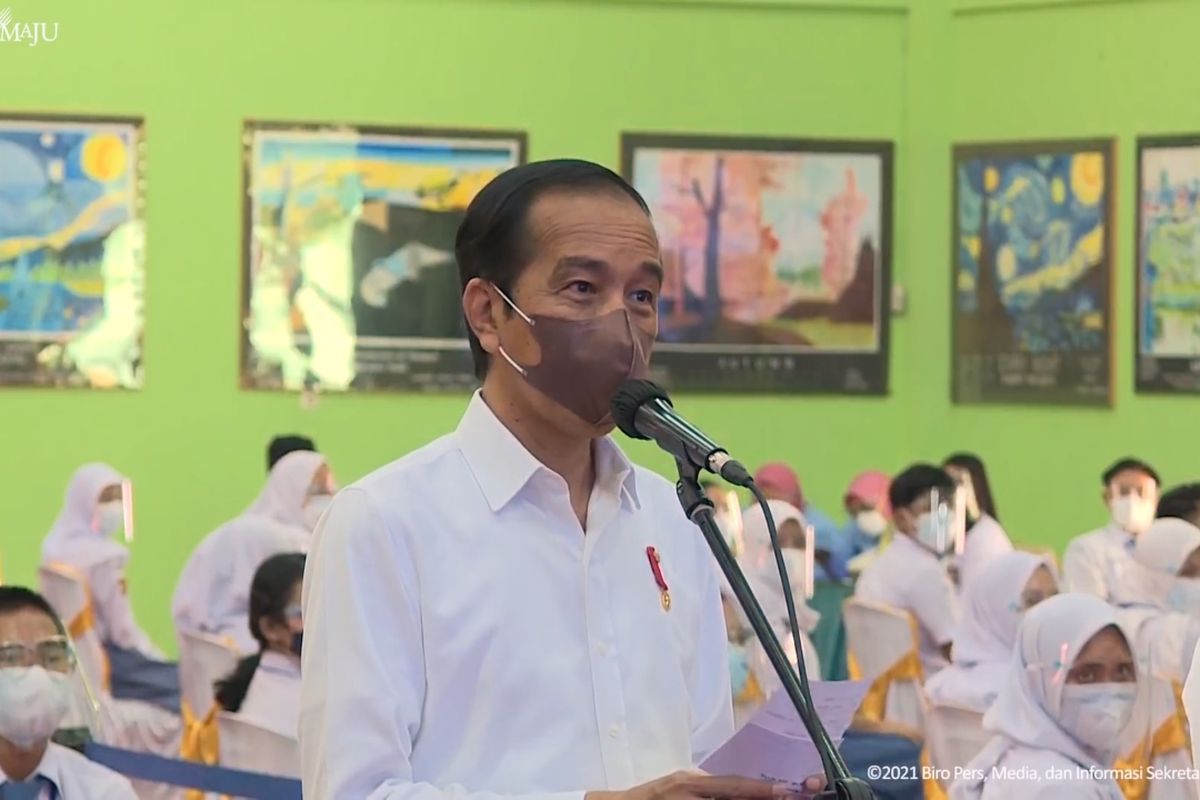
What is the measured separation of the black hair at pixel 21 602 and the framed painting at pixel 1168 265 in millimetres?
5760

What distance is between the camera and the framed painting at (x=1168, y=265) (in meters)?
8.54

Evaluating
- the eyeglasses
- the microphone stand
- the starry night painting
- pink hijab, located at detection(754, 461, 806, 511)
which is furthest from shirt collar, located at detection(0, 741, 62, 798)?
the starry night painting

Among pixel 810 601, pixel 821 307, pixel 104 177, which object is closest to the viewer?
pixel 810 601

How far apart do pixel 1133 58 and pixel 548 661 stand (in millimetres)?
7657

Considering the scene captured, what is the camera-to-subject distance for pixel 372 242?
8.55 m

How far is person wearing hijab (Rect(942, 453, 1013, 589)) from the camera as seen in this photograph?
7.45 metres

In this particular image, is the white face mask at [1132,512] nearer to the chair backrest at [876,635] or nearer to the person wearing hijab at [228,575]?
the chair backrest at [876,635]

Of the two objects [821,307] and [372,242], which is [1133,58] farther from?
[372,242]

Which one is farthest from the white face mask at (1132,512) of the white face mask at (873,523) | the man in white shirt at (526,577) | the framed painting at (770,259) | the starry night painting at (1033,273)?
the man in white shirt at (526,577)

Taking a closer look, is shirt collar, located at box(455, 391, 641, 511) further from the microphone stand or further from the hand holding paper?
the hand holding paper

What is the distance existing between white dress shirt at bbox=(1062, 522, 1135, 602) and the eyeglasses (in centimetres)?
424

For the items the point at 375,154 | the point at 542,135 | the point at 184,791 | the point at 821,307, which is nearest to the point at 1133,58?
the point at 821,307

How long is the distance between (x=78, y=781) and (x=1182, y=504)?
464cm

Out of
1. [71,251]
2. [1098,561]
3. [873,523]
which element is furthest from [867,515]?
[71,251]
